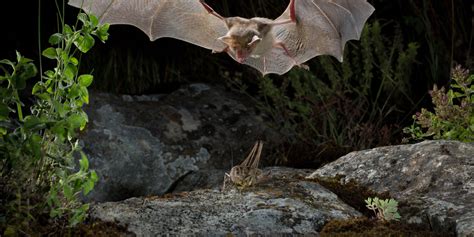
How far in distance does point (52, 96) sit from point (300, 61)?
1624 millimetres

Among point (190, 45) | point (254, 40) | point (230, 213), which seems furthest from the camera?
point (190, 45)

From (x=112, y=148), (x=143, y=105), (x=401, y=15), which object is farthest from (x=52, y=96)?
(x=401, y=15)

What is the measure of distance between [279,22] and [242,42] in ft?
1.37

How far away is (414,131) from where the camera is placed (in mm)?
3096

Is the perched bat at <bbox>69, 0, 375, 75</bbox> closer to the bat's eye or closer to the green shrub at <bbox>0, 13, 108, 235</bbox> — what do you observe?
the bat's eye

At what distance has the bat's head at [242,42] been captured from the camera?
2.69 m

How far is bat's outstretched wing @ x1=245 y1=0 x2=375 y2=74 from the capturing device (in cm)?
321

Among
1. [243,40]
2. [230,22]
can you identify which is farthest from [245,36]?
[230,22]

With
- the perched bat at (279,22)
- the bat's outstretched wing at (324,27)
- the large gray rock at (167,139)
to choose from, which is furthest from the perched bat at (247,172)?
the large gray rock at (167,139)

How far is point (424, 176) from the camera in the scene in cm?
245

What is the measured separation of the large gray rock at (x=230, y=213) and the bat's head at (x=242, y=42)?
2.09 feet

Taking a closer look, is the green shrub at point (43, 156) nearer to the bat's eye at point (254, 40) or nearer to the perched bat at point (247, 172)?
the perched bat at point (247, 172)

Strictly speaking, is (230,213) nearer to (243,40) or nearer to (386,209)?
(386,209)

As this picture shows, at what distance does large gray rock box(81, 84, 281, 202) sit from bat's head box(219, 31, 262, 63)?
4.12 feet
